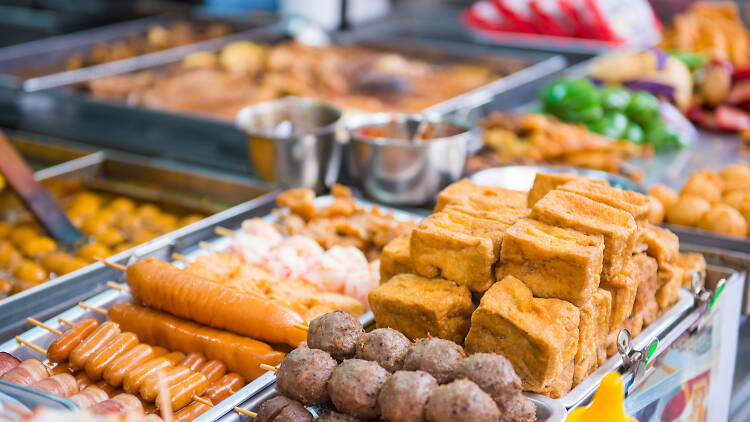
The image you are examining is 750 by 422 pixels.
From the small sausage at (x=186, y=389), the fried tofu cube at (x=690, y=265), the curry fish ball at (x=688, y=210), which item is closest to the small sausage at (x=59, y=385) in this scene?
the small sausage at (x=186, y=389)

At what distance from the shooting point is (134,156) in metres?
3.96

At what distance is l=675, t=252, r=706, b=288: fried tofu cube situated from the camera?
2414 mm

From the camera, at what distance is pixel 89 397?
1854 mm

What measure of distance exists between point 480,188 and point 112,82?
3.07 metres

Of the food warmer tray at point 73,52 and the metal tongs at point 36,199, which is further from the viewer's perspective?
the food warmer tray at point 73,52

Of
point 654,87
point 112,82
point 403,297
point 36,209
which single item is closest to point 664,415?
point 403,297

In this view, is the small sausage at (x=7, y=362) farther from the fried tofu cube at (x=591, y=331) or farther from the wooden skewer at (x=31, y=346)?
the fried tofu cube at (x=591, y=331)

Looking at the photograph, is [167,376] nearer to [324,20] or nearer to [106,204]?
[106,204]

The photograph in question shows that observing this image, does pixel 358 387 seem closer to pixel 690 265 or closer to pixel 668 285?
pixel 668 285

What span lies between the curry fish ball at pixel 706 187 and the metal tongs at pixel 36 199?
2610mm

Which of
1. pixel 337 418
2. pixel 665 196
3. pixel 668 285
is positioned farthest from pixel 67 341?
pixel 665 196

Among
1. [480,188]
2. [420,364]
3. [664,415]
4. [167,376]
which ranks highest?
[480,188]

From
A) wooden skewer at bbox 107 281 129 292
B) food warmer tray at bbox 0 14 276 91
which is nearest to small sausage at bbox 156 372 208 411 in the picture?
wooden skewer at bbox 107 281 129 292

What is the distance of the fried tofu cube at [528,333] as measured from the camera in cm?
179
